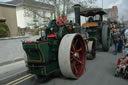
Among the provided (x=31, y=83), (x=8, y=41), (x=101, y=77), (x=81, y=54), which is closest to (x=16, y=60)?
(x=8, y=41)

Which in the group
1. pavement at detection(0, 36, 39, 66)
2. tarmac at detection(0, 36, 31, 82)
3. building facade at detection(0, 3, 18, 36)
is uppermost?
building facade at detection(0, 3, 18, 36)

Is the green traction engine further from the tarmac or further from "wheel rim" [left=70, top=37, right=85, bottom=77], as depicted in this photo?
the tarmac

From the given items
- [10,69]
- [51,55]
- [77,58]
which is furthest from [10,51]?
[77,58]

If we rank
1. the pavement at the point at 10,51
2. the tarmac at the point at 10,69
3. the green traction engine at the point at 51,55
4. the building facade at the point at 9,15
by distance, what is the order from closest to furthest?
the green traction engine at the point at 51,55 < the tarmac at the point at 10,69 < the pavement at the point at 10,51 < the building facade at the point at 9,15

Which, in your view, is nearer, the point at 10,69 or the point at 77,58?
the point at 77,58

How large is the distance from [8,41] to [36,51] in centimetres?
377

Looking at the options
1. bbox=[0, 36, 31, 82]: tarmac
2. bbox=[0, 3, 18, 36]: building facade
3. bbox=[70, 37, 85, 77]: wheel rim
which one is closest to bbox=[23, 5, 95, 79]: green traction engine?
bbox=[70, 37, 85, 77]: wheel rim

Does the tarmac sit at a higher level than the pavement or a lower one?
lower

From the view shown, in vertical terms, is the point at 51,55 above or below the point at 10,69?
above

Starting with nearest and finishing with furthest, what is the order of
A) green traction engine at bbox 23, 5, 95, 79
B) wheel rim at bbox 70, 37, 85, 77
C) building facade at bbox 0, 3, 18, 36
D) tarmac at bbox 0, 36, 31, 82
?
1. green traction engine at bbox 23, 5, 95, 79
2. wheel rim at bbox 70, 37, 85, 77
3. tarmac at bbox 0, 36, 31, 82
4. building facade at bbox 0, 3, 18, 36

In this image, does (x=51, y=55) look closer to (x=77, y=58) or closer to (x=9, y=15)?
→ (x=77, y=58)

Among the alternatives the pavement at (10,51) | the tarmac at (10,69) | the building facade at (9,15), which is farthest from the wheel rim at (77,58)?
the building facade at (9,15)

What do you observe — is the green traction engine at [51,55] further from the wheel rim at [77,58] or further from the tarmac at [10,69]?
the tarmac at [10,69]

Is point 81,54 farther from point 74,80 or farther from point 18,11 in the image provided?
point 18,11
